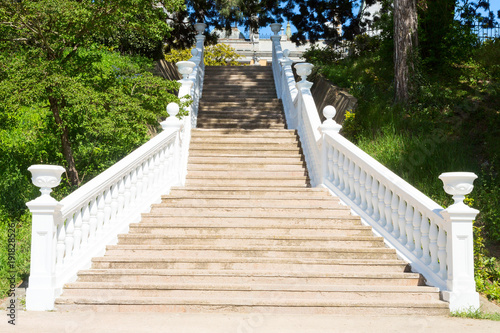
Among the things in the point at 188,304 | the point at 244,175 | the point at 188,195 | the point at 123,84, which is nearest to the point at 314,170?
the point at 244,175

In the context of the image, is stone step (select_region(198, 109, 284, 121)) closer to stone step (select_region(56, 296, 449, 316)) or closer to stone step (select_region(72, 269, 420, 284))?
stone step (select_region(72, 269, 420, 284))

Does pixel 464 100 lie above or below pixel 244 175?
above

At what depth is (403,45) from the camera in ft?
36.9

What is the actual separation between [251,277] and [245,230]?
127cm

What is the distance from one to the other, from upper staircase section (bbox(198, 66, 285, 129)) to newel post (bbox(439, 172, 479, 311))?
774 centimetres

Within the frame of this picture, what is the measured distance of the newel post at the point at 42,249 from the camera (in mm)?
5047

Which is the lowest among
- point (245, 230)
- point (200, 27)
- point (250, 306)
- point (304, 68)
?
point (250, 306)

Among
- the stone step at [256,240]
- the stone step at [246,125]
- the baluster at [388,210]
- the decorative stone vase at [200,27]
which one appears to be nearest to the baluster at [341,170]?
the baluster at [388,210]

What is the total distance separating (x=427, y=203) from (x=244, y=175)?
13.8 feet

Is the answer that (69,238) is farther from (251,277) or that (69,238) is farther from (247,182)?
(247,182)

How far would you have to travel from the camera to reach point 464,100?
1086cm

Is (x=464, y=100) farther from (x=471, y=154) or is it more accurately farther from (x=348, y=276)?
(x=348, y=276)

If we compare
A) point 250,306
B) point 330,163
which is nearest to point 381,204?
point 330,163

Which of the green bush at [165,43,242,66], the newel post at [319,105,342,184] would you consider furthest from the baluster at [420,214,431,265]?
the green bush at [165,43,242,66]
